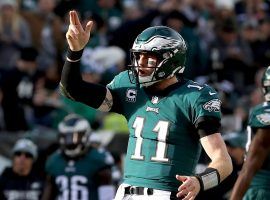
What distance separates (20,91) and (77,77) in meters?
5.94

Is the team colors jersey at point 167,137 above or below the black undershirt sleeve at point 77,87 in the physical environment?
below

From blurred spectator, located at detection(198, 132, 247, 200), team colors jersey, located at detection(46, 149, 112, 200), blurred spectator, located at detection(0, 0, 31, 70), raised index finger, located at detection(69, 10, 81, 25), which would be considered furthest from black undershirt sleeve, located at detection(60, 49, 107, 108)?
blurred spectator, located at detection(0, 0, 31, 70)

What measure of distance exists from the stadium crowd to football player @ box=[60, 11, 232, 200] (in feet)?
10.9

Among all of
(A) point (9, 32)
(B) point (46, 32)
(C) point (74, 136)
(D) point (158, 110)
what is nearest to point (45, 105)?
(A) point (9, 32)

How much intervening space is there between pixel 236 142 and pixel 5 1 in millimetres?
3974

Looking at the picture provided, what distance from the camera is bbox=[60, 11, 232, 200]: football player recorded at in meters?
5.72

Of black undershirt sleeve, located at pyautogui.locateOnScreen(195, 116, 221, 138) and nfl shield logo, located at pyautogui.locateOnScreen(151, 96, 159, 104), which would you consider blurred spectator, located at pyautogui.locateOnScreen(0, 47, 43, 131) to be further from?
black undershirt sleeve, located at pyautogui.locateOnScreen(195, 116, 221, 138)

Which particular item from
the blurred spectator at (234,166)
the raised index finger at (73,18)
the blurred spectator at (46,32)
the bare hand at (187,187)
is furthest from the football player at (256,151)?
the blurred spectator at (46,32)

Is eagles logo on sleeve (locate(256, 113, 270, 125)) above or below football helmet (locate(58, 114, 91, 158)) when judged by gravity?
above

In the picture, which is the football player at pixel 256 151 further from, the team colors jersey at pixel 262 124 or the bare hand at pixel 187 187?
the bare hand at pixel 187 187

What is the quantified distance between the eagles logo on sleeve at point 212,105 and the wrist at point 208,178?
0.37m

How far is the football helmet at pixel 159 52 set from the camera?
5977mm

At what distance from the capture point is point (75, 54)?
5906 millimetres

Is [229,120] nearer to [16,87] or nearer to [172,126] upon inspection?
[16,87]
